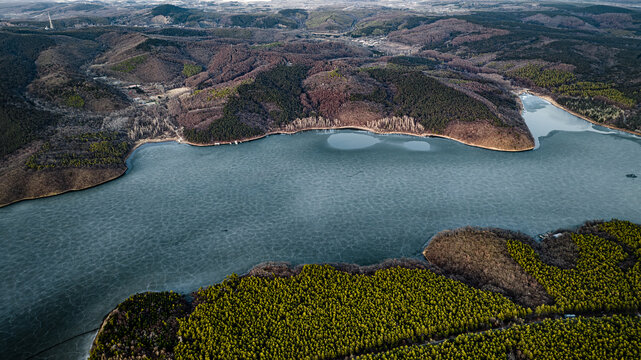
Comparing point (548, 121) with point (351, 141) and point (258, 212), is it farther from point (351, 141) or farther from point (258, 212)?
point (258, 212)

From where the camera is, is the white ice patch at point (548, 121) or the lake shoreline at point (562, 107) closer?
the lake shoreline at point (562, 107)

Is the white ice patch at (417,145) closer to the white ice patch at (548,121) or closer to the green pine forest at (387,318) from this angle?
the white ice patch at (548,121)

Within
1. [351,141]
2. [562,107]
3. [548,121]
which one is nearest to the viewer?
[351,141]

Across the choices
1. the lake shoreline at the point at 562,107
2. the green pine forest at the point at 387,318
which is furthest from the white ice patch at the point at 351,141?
the lake shoreline at the point at 562,107

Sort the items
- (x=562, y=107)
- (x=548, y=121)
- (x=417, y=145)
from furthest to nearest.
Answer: (x=562, y=107)
(x=548, y=121)
(x=417, y=145)

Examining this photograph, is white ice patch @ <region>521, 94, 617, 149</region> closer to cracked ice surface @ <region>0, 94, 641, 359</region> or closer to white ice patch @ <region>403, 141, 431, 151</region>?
cracked ice surface @ <region>0, 94, 641, 359</region>

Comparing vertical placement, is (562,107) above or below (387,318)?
above

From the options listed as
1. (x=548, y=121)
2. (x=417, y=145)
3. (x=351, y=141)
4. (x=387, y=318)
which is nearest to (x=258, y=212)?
(x=387, y=318)

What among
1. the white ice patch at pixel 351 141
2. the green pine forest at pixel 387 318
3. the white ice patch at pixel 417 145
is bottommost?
the green pine forest at pixel 387 318

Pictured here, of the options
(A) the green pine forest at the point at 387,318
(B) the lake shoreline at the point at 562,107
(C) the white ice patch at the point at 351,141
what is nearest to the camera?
(A) the green pine forest at the point at 387,318

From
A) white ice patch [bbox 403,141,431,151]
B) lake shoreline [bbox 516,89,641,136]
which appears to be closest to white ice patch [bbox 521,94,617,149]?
lake shoreline [bbox 516,89,641,136]
